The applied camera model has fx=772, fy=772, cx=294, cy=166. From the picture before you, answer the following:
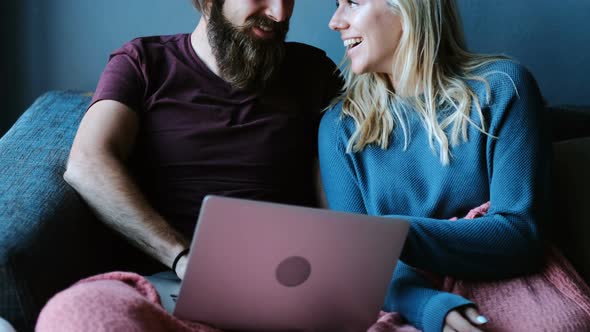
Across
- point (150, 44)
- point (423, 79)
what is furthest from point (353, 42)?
point (150, 44)

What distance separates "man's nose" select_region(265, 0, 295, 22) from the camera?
173cm

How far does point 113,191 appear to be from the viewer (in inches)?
60.4

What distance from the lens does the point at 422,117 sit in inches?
63.0

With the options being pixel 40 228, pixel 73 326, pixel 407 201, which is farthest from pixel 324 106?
pixel 73 326

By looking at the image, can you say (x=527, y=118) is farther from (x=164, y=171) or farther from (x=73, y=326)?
(x=73, y=326)

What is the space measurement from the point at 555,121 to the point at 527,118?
393 millimetres

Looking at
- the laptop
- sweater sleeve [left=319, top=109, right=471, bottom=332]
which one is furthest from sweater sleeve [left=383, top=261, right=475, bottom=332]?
the laptop

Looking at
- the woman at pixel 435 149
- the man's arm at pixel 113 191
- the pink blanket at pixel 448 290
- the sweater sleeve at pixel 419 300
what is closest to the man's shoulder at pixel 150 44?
the man's arm at pixel 113 191

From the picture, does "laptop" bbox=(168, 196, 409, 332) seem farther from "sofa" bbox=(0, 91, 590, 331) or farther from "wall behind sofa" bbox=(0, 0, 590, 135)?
"wall behind sofa" bbox=(0, 0, 590, 135)

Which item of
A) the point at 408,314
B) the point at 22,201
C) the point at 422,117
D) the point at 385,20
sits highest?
the point at 385,20

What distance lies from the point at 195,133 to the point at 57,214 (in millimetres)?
359

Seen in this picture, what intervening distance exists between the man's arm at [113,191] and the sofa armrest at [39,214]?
38mm

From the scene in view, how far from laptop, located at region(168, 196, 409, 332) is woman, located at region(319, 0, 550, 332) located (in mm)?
172

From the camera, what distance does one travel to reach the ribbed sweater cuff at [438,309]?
1265 mm
